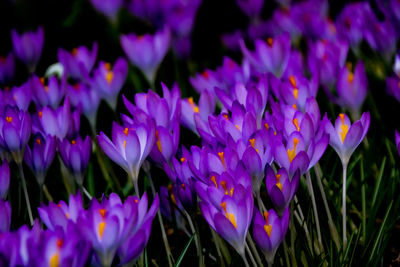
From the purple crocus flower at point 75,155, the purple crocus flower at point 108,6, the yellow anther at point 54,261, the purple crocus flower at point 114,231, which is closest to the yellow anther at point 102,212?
the purple crocus flower at point 114,231

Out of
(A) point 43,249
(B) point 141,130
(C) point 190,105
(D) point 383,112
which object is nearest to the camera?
(A) point 43,249

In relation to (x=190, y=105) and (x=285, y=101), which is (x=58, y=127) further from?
(x=285, y=101)

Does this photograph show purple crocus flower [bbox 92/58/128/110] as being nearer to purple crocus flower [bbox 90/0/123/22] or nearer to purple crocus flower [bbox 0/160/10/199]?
purple crocus flower [bbox 0/160/10/199]

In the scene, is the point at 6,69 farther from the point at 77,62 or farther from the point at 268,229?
the point at 268,229

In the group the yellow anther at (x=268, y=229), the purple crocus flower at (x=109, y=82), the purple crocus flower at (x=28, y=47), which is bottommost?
the yellow anther at (x=268, y=229)

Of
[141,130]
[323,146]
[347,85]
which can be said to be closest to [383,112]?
[347,85]

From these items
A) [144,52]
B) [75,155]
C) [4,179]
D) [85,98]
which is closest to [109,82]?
[85,98]

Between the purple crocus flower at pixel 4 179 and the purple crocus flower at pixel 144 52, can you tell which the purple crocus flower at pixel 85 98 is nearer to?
the purple crocus flower at pixel 144 52
